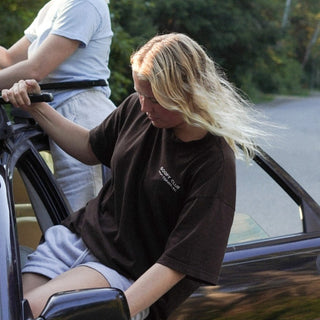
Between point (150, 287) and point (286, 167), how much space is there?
30.7 ft

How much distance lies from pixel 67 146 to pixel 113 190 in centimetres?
41

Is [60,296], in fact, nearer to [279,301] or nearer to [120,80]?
[279,301]

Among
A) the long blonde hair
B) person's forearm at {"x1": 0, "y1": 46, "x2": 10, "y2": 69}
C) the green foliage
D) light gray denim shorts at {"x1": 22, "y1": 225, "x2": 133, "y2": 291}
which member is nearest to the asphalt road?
the long blonde hair

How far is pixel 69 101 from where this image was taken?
3320 millimetres

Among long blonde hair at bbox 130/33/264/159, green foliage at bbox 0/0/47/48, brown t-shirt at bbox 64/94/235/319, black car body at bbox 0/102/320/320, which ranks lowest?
green foliage at bbox 0/0/47/48

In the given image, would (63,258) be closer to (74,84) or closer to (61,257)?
(61,257)

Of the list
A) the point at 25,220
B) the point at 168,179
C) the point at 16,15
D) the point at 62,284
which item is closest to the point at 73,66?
the point at 25,220

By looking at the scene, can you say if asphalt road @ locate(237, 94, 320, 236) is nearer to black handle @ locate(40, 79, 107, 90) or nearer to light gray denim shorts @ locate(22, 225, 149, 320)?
black handle @ locate(40, 79, 107, 90)

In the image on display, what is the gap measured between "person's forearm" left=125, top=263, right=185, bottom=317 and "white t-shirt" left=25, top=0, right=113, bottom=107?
1266mm

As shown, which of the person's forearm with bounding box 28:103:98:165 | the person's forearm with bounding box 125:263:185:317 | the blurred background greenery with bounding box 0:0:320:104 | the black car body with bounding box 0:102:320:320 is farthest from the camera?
the blurred background greenery with bounding box 0:0:320:104

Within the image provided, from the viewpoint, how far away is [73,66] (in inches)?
132

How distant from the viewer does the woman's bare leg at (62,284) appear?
88.5 inches

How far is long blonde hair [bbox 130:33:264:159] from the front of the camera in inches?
90.1

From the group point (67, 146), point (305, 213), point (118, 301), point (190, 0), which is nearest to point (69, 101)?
point (67, 146)
